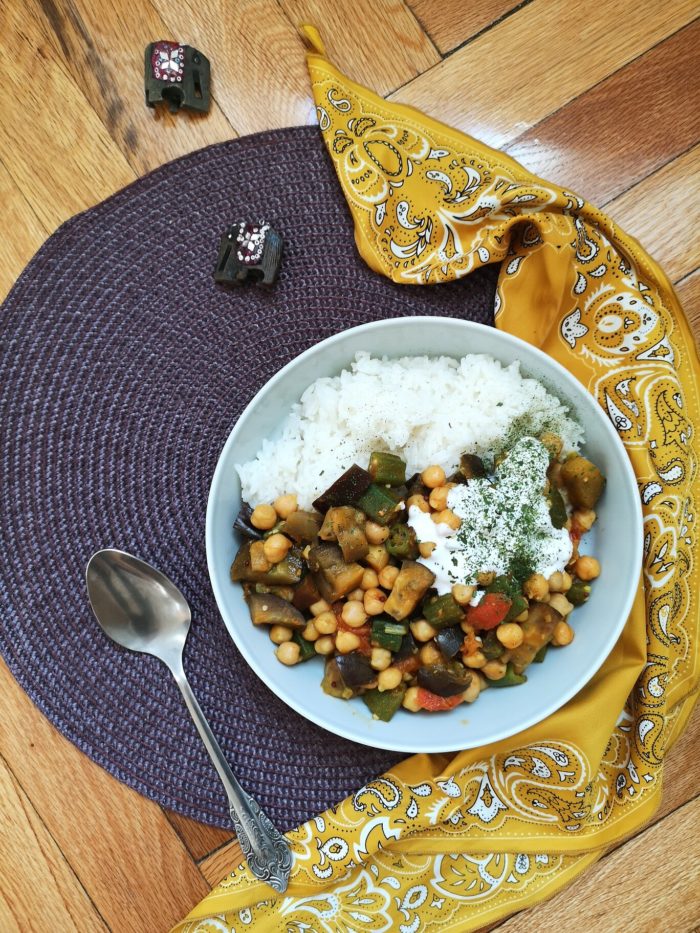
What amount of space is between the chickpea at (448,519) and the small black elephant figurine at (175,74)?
1355 millimetres

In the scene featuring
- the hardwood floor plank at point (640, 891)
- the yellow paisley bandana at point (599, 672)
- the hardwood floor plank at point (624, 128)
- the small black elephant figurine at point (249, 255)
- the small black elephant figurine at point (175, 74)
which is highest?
the small black elephant figurine at point (175, 74)

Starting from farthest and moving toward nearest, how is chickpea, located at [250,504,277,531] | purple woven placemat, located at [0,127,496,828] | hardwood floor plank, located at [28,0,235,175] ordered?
hardwood floor plank, located at [28,0,235,175] < purple woven placemat, located at [0,127,496,828] < chickpea, located at [250,504,277,531]

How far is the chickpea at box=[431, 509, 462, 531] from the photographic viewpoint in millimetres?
1849

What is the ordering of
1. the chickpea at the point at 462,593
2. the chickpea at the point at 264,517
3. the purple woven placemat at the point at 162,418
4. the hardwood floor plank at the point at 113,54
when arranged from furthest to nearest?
the hardwood floor plank at the point at 113,54 < the purple woven placemat at the point at 162,418 < the chickpea at the point at 264,517 < the chickpea at the point at 462,593

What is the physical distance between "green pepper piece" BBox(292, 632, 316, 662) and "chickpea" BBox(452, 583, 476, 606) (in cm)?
42

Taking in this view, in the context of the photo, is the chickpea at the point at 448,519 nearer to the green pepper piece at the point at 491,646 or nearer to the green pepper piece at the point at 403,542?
the green pepper piece at the point at 403,542

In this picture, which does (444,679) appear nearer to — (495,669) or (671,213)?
(495,669)

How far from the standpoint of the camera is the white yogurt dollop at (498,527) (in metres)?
1.84

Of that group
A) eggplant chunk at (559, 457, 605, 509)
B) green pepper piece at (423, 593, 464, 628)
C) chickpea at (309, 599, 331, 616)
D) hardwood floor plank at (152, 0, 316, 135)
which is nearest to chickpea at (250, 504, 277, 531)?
chickpea at (309, 599, 331, 616)

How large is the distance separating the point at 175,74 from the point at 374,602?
1.58m

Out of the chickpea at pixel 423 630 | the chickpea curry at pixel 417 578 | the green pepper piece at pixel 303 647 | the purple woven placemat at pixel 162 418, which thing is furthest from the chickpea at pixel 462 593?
the purple woven placemat at pixel 162 418

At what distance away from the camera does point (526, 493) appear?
1840 millimetres

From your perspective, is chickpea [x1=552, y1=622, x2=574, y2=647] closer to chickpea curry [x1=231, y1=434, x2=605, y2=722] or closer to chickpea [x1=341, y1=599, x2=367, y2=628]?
chickpea curry [x1=231, y1=434, x2=605, y2=722]

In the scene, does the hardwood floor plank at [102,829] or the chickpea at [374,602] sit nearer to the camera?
the chickpea at [374,602]
